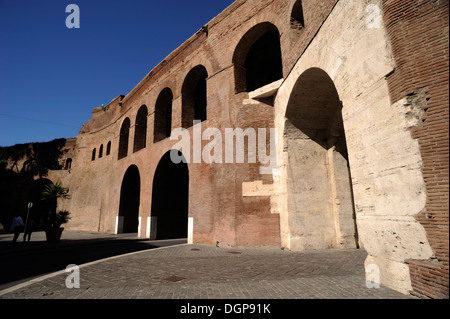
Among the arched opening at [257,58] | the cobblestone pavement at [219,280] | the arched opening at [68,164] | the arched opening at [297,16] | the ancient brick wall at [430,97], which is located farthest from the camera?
the arched opening at [68,164]

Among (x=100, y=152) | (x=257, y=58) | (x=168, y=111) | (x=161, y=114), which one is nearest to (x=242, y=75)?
(x=257, y=58)

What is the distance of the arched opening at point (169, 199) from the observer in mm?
12602

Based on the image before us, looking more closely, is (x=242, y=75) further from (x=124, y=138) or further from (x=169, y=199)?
(x=124, y=138)

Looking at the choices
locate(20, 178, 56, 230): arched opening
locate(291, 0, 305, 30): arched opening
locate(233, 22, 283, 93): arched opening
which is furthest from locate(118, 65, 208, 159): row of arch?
locate(20, 178, 56, 230): arched opening

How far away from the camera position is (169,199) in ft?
43.3

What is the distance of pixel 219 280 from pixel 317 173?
508cm

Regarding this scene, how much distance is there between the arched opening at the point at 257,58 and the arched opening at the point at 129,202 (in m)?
9.79

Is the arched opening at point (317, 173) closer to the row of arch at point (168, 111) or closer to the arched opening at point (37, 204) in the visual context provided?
the row of arch at point (168, 111)

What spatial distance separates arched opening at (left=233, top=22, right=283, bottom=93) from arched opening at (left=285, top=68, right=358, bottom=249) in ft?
10.0

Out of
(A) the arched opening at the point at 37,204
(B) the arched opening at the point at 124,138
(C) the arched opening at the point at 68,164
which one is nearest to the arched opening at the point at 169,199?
(B) the arched opening at the point at 124,138

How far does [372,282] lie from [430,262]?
102 cm

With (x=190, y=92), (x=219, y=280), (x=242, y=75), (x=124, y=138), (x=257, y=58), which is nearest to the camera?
(x=219, y=280)

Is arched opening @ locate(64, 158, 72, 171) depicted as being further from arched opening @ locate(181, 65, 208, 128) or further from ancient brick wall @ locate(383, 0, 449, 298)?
ancient brick wall @ locate(383, 0, 449, 298)
